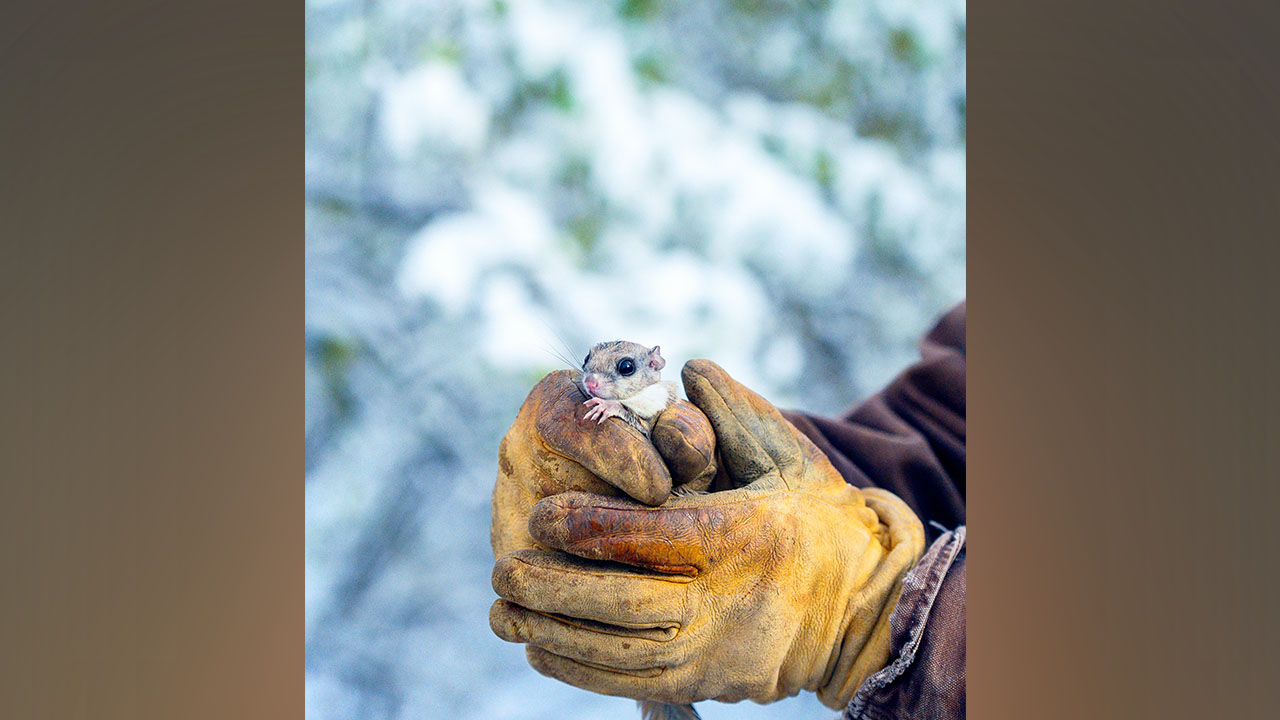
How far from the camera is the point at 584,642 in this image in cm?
139

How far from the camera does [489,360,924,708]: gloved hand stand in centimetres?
137

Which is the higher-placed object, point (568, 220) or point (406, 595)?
point (568, 220)

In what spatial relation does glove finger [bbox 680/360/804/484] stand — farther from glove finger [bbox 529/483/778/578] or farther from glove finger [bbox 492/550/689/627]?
glove finger [bbox 492/550/689/627]

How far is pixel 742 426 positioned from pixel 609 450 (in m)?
0.31

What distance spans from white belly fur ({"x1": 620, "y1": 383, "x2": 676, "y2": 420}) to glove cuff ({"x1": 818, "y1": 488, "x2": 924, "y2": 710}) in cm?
50

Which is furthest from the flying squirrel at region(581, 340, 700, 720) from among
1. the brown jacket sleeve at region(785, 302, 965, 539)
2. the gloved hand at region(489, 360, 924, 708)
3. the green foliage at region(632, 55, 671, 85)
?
the green foliage at region(632, 55, 671, 85)

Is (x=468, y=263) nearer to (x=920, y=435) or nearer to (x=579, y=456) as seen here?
(x=579, y=456)

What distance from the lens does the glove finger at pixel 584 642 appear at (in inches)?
54.7

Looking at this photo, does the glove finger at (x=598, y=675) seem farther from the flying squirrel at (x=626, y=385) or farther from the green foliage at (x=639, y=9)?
the green foliage at (x=639, y=9)
